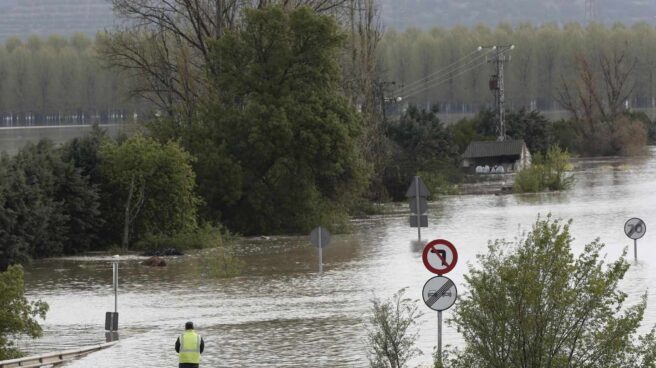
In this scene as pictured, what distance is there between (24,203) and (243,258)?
715 centimetres

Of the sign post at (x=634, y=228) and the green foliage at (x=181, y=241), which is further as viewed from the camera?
the green foliage at (x=181, y=241)

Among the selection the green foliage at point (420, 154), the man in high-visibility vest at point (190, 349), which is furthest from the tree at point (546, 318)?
the green foliage at point (420, 154)

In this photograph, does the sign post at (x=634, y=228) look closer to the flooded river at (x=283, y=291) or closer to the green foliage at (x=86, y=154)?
the flooded river at (x=283, y=291)

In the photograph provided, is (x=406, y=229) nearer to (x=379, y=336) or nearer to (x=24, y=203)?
(x=24, y=203)

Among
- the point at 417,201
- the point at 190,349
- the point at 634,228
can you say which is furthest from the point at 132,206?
the point at 190,349

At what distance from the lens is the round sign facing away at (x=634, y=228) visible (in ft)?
124

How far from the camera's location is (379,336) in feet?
66.4

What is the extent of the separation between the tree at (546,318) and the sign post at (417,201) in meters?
21.6

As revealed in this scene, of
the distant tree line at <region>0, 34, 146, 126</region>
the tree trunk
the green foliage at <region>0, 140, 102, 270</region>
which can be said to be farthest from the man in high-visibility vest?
the distant tree line at <region>0, 34, 146, 126</region>

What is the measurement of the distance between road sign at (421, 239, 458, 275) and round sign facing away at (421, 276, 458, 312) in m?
0.61

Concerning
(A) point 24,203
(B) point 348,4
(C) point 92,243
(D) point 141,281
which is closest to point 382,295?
(D) point 141,281

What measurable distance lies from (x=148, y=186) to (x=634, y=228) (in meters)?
18.3

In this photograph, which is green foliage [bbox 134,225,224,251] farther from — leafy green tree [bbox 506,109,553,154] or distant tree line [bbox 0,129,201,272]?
leafy green tree [bbox 506,109,553,154]

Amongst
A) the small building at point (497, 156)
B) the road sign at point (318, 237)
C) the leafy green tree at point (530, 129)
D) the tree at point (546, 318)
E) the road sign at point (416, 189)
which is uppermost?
the leafy green tree at point (530, 129)
